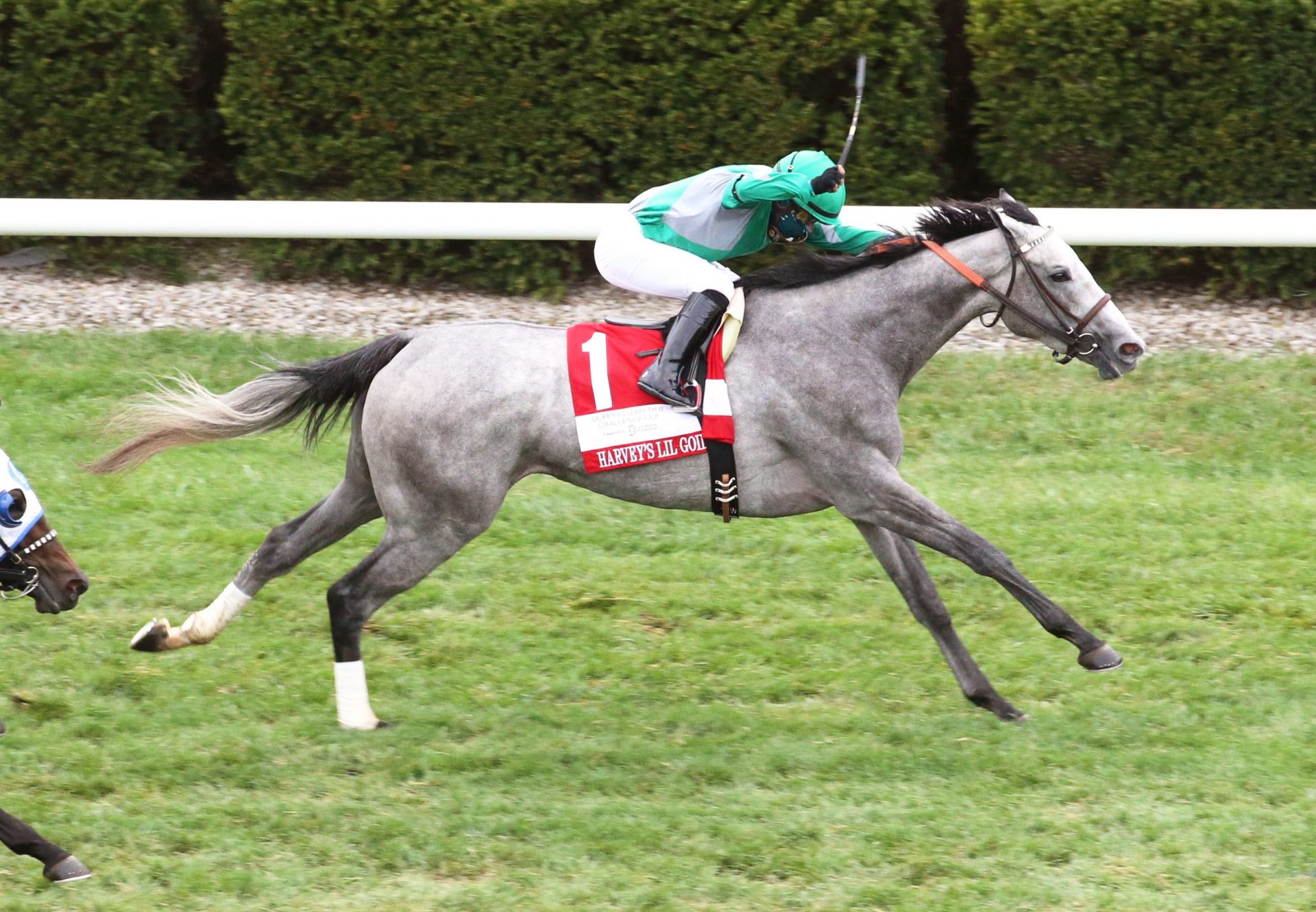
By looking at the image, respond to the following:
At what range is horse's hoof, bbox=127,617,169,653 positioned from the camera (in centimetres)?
560

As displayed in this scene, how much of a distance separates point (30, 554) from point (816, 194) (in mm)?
2613

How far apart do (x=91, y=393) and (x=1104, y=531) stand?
490 centimetres

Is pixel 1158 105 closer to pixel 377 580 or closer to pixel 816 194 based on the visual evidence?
pixel 816 194

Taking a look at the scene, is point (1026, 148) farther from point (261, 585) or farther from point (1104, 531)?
point (261, 585)

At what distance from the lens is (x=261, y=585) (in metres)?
5.64

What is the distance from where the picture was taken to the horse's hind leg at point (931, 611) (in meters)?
5.41

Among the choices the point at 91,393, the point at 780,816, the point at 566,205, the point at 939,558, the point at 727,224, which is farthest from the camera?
the point at 91,393

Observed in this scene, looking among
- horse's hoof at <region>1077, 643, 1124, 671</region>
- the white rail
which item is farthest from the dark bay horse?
the white rail

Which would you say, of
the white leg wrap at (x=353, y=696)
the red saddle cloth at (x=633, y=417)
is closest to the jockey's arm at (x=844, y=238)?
the red saddle cloth at (x=633, y=417)

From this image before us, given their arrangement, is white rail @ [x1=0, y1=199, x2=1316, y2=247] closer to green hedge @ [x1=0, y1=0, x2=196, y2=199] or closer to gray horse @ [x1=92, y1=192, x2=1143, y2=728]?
green hedge @ [x1=0, y1=0, x2=196, y2=199]

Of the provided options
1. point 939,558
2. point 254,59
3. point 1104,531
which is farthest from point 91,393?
point 1104,531

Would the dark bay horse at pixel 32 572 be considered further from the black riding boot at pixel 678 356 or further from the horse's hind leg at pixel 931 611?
the horse's hind leg at pixel 931 611

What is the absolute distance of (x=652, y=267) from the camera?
536 centimetres

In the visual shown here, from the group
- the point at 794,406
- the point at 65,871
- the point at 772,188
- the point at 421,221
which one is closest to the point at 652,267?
the point at 772,188
